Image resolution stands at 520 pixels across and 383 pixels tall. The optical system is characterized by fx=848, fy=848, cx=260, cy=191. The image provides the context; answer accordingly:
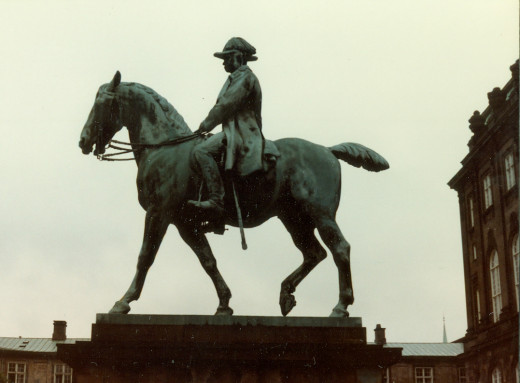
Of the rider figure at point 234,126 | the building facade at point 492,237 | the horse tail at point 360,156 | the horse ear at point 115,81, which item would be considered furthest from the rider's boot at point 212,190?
the building facade at point 492,237

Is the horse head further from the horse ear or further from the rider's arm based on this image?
the rider's arm

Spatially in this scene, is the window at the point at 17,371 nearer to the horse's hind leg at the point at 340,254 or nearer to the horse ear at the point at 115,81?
the horse ear at the point at 115,81

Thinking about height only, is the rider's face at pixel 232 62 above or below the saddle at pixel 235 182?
above

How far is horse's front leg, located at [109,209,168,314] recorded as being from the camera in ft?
31.6

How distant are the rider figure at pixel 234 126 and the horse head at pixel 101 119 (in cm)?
112

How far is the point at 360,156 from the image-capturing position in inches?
412

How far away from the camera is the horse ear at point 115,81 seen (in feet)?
33.5

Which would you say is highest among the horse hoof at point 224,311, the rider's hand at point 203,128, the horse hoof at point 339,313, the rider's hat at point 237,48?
the rider's hat at point 237,48

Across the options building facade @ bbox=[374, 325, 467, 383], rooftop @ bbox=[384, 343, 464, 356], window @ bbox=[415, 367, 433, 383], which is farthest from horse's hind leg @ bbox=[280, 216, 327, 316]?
window @ bbox=[415, 367, 433, 383]

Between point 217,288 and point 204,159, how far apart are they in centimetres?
157

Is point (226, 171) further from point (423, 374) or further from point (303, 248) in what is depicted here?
point (423, 374)

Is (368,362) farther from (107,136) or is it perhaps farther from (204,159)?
(107,136)

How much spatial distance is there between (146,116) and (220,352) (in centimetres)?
302

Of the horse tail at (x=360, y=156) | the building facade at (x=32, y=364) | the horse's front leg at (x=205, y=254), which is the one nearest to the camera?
the horse's front leg at (x=205, y=254)
